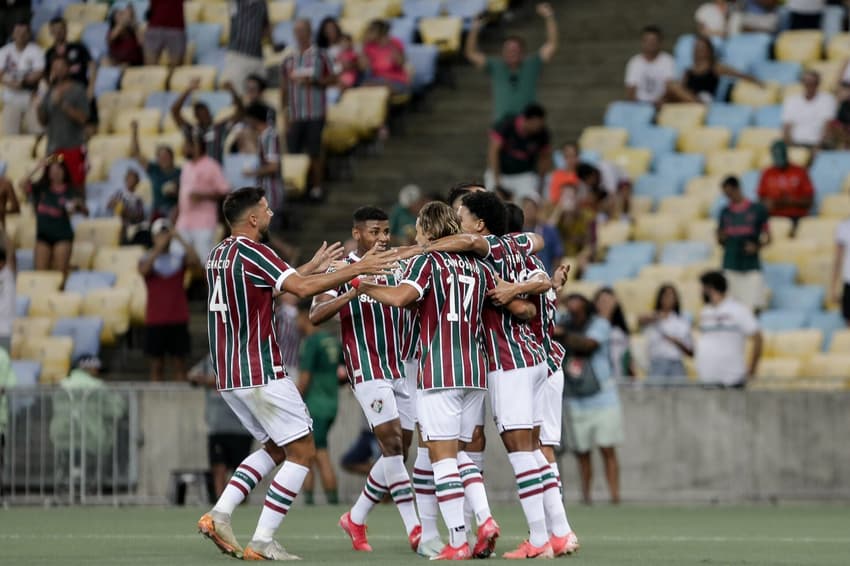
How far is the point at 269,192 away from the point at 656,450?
6.11 m

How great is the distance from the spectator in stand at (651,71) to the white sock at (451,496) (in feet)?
42.8

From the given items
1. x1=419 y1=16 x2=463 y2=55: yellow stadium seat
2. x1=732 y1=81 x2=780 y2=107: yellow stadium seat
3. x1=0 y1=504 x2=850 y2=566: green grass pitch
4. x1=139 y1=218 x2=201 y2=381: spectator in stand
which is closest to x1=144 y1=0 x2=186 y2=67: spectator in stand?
x1=419 y1=16 x2=463 y2=55: yellow stadium seat

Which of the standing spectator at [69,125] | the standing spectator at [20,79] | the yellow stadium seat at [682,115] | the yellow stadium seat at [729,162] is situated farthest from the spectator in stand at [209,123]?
the yellow stadium seat at [729,162]

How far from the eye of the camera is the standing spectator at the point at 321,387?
18.6 meters

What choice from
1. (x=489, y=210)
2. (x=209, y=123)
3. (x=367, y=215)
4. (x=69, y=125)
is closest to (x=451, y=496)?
(x=489, y=210)

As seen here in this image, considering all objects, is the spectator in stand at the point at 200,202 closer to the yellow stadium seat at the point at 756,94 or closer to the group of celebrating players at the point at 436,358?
the yellow stadium seat at the point at 756,94

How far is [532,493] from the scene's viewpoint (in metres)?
11.4

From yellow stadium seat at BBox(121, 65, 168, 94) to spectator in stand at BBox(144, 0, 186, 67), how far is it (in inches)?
6.8

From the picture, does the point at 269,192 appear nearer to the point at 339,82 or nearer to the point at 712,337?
the point at 339,82

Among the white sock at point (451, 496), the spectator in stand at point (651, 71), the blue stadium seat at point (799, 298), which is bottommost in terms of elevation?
the white sock at point (451, 496)

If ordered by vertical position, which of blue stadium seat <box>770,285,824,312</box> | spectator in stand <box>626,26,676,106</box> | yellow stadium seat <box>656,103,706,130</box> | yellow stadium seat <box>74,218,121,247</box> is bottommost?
blue stadium seat <box>770,285,824,312</box>

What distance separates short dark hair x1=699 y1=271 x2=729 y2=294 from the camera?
19094 mm

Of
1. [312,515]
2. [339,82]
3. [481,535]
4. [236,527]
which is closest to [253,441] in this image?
[312,515]

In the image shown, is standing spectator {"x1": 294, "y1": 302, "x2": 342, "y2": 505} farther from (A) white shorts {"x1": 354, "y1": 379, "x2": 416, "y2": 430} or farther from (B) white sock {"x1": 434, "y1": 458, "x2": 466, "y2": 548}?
(B) white sock {"x1": 434, "y1": 458, "x2": 466, "y2": 548}
